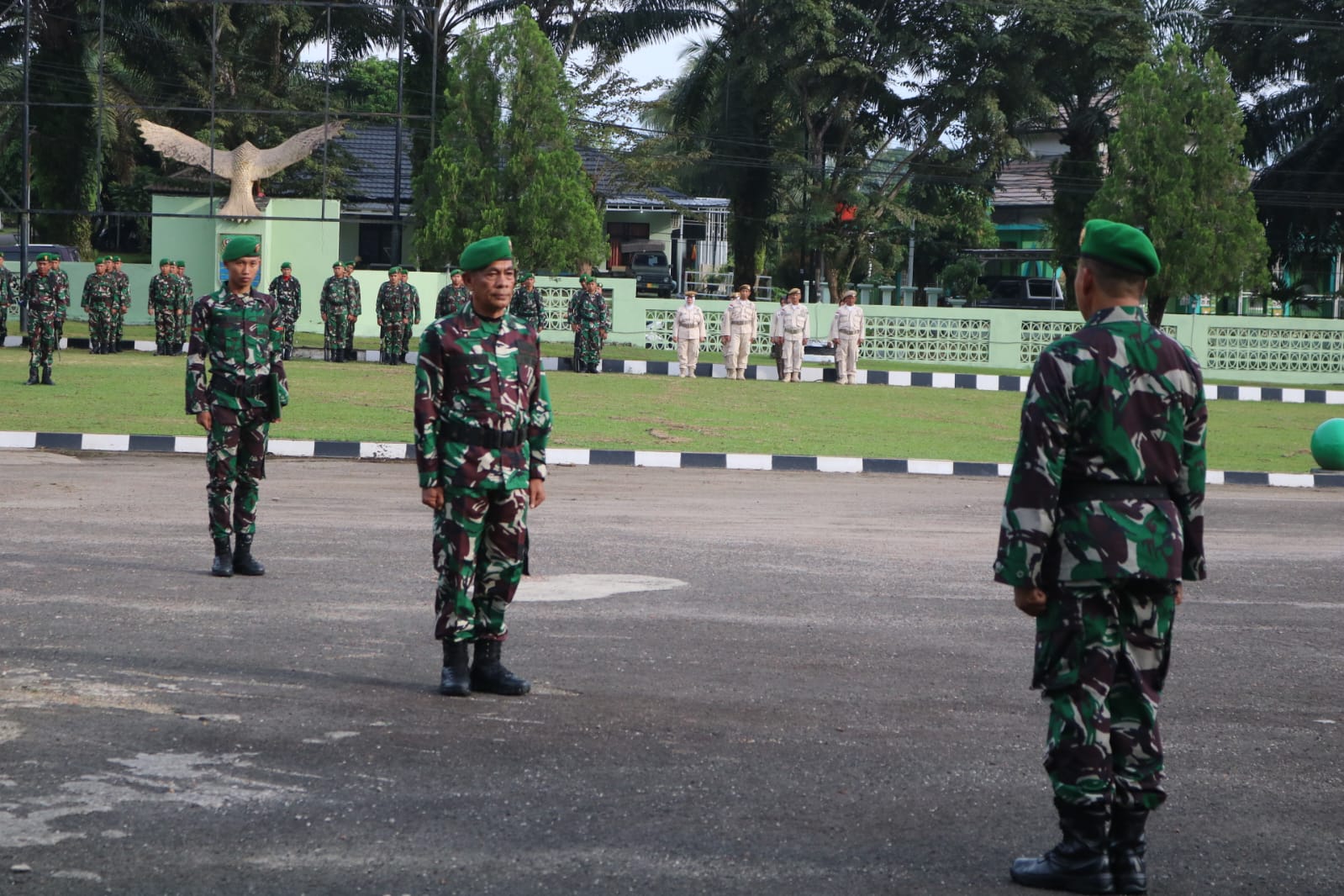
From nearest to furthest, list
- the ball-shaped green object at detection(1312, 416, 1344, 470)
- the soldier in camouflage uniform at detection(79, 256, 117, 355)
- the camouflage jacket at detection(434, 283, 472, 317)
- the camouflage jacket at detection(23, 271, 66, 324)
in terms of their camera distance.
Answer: the ball-shaped green object at detection(1312, 416, 1344, 470) < the camouflage jacket at detection(23, 271, 66, 324) < the camouflage jacket at detection(434, 283, 472, 317) < the soldier in camouflage uniform at detection(79, 256, 117, 355)

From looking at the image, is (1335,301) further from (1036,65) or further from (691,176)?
(691,176)

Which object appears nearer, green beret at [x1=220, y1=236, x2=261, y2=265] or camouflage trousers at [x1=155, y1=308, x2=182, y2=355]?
green beret at [x1=220, y1=236, x2=261, y2=265]

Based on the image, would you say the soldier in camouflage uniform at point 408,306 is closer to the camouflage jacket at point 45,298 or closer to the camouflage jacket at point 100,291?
the camouflage jacket at point 100,291

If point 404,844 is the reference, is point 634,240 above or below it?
above

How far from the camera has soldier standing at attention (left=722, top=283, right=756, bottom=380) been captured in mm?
30969

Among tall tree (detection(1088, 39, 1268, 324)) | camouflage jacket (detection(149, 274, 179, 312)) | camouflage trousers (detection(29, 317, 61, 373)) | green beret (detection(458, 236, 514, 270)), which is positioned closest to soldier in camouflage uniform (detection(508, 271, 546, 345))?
camouflage jacket (detection(149, 274, 179, 312))

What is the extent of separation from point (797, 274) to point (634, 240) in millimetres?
10730

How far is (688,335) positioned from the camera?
30875 millimetres

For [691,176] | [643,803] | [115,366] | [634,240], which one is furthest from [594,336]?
[634,240]

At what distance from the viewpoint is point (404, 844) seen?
476 centimetres

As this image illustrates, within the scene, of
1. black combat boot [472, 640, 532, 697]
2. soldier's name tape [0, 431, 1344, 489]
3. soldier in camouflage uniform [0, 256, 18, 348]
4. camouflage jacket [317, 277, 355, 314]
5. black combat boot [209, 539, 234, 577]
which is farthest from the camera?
soldier in camouflage uniform [0, 256, 18, 348]

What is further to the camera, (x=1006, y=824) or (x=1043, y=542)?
(x=1006, y=824)

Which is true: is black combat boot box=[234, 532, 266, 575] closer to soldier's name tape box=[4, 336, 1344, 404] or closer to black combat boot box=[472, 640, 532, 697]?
black combat boot box=[472, 640, 532, 697]

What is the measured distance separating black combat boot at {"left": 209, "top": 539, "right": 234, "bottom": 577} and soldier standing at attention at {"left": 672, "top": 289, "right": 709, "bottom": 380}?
837 inches
